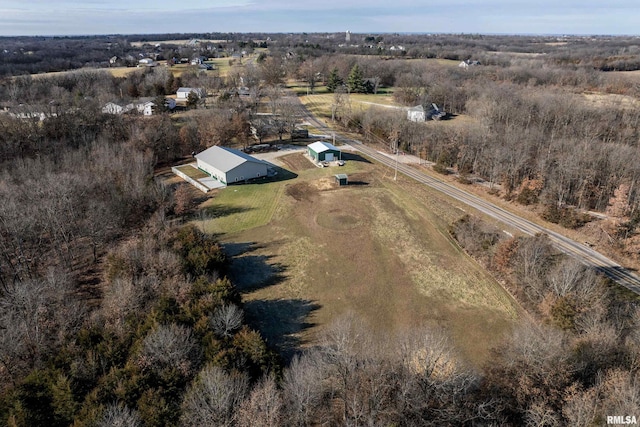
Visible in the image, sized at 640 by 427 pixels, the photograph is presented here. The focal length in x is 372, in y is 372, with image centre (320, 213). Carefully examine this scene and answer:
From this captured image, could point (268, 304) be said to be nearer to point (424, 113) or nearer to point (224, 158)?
point (224, 158)

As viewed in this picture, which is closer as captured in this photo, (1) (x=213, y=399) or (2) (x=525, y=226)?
(1) (x=213, y=399)

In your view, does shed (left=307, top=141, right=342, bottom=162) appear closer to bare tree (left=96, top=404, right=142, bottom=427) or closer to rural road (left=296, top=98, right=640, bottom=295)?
rural road (left=296, top=98, right=640, bottom=295)

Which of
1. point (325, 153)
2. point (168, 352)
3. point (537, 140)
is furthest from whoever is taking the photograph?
point (325, 153)

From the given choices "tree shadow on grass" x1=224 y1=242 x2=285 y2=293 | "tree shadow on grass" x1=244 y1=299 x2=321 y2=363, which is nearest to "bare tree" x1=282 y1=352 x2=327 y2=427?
"tree shadow on grass" x1=244 y1=299 x2=321 y2=363

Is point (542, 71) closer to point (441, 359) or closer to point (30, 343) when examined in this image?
point (441, 359)

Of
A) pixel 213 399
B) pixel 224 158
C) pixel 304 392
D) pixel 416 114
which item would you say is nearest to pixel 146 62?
pixel 224 158

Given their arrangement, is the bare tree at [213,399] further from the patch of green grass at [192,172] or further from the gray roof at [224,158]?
the patch of green grass at [192,172]
